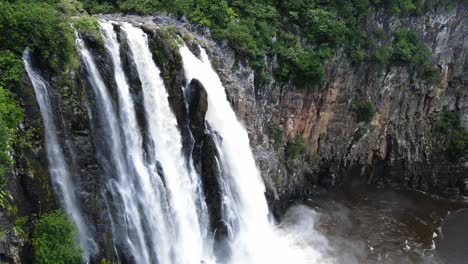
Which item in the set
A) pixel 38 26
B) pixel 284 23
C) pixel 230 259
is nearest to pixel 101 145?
pixel 38 26

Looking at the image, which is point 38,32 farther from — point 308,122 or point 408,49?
point 408,49

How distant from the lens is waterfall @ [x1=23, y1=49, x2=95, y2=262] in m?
10.5

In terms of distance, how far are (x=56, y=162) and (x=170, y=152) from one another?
12.9ft

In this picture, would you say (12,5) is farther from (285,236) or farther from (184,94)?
(285,236)

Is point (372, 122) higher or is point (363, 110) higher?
point (363, 110)

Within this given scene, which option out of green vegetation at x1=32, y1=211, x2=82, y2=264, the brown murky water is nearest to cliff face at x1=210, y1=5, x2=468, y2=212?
the brown murky water

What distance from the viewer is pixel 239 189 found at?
16328 millimetres

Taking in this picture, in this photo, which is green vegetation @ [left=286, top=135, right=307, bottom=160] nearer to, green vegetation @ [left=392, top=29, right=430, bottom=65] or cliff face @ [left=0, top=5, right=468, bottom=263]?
cliff face @ [left=0, top=5, right=468, bottom=263]

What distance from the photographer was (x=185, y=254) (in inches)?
550

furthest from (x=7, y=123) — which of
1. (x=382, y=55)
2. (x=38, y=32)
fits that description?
(x=382, y=55)

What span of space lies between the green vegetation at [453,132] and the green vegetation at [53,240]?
21319 millimetres

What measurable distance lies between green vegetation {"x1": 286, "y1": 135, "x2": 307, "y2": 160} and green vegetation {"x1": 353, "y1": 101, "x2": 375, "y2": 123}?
392 cm

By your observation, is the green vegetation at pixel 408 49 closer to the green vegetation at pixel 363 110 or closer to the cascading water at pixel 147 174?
the green vegetation at pixel 363 110

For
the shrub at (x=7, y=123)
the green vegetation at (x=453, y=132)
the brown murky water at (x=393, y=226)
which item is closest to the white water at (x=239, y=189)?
the brown murky water at (x=393, y=226)
